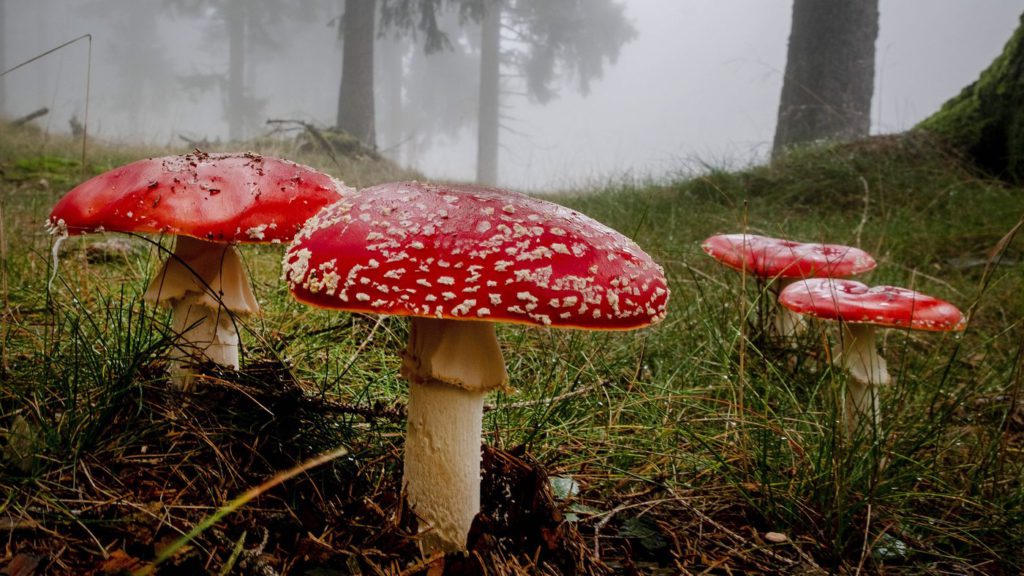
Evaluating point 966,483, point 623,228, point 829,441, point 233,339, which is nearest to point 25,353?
point 233,339

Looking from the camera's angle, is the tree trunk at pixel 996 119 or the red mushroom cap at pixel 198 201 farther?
the tree trunk at pixel 996 119

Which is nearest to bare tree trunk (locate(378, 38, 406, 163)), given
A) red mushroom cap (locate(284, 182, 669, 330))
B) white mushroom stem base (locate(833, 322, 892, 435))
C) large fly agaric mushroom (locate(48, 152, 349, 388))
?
white mushroom stem base (locate(833, 322, 892, 435))

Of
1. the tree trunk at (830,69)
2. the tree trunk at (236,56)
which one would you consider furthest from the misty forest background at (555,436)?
the tree trunk at (236,56)

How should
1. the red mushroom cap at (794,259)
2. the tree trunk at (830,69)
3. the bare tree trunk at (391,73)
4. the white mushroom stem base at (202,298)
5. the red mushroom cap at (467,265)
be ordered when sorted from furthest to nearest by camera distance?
the bare tree trunk at (391,73) < the tree trunk at (830,69) < the red mushroom cap at (794,259) < the white mushroom stem base at (202,298) < the red mushroom cap at (467,265)

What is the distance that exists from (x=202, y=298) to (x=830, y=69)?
9629 millimetres

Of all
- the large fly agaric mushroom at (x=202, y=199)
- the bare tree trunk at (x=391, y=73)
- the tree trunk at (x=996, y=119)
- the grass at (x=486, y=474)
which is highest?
the bare tree trunk at (x=391, y=73)

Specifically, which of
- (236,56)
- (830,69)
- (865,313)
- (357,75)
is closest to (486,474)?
(865,313)

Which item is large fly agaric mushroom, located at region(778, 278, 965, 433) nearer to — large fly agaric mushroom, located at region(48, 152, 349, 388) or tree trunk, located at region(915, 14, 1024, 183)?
large fly agaric mushroom, located at region(48, 152, 349, 388)

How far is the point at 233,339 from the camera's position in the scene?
1.97m

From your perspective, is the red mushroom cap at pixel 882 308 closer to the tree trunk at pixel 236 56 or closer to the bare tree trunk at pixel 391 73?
the tree trunk at pixel 236 56

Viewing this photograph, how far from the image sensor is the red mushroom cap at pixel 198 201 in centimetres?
142

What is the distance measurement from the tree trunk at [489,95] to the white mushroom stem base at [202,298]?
82.5ft

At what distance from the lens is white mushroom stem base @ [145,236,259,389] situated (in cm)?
182

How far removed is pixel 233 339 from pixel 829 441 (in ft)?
6.19
